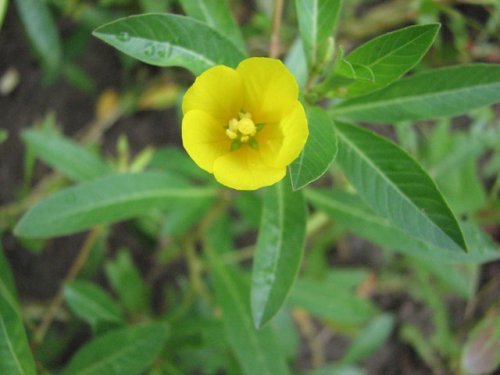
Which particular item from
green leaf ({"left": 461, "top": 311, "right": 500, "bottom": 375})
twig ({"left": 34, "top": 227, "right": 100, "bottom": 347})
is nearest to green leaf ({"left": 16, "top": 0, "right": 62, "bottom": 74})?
twig ({"left": 34, "top": 227, "right": 100, "bottom": 347})

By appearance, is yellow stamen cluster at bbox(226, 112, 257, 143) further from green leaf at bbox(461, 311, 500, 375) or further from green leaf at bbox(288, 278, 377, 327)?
green leaf at bbox(461, 311, 500, 375)

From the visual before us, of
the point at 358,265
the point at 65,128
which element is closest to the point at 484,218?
the point at 358,265

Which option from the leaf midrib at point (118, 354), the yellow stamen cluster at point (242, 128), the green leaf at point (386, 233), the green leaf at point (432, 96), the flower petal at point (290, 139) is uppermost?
the flower petal at point (290, 139)

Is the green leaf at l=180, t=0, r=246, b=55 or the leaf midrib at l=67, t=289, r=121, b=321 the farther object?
the leaf midrib at l=67, t=289, r=121, b=321

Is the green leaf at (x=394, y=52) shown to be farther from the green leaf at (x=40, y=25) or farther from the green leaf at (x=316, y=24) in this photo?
the green leaf at (x=40, y=25)

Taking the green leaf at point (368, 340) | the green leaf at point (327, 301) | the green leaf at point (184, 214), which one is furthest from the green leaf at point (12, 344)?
the green leaf at point (368, 340)

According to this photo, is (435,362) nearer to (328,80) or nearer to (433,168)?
(433,168)
